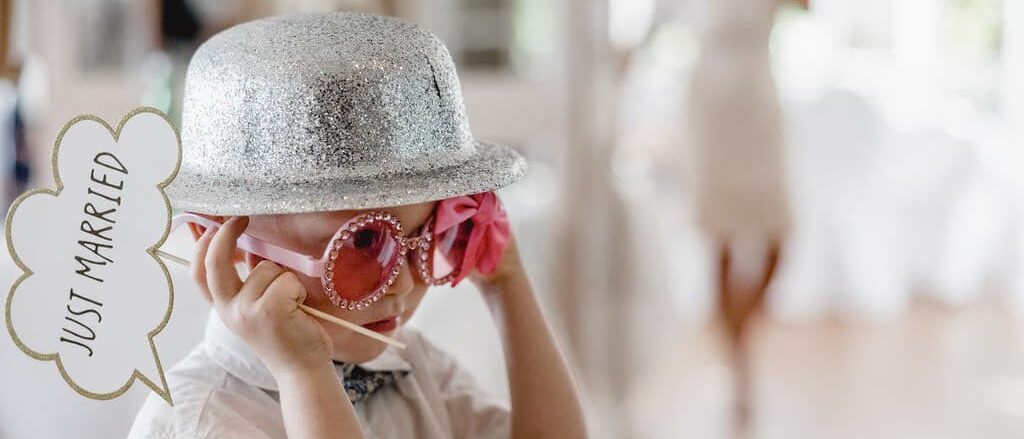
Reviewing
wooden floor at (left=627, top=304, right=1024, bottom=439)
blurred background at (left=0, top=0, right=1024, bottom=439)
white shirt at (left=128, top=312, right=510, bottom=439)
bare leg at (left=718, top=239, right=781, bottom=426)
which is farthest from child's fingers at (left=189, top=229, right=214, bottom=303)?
bare leg at (left=718, top=239, right=781, bottom=426)

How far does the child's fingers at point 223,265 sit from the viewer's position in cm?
71

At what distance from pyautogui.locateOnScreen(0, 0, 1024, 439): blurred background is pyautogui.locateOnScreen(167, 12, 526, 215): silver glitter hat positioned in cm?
45

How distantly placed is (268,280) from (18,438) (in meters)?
0.94

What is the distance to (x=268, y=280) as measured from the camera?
0.72 meters

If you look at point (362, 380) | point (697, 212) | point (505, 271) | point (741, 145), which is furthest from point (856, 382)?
point (362, 380)

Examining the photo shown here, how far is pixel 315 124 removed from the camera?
Answer: 0.73 m

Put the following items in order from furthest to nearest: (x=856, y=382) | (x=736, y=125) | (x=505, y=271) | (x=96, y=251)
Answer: (x=856, y=382) → (x=736, y=125) → (x=505, y=271) → (x=96, y=251)

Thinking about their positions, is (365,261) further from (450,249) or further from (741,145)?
(741,145)

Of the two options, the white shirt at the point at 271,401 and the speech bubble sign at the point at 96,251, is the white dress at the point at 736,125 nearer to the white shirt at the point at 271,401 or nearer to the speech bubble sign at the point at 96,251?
the white shirt at the point at 271,401

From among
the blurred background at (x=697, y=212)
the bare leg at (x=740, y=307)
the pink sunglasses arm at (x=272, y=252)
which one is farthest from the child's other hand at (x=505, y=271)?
the bare leg at (x=740, y=307)

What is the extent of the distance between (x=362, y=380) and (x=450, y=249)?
0.47 feet

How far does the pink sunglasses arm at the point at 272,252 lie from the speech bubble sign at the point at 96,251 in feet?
0.13

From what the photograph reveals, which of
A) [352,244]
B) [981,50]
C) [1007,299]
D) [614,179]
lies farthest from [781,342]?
[352,244]

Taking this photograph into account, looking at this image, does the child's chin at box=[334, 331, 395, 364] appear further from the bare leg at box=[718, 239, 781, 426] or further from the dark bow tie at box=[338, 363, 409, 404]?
the bare leg at box=[718, 239, 781, 426]
